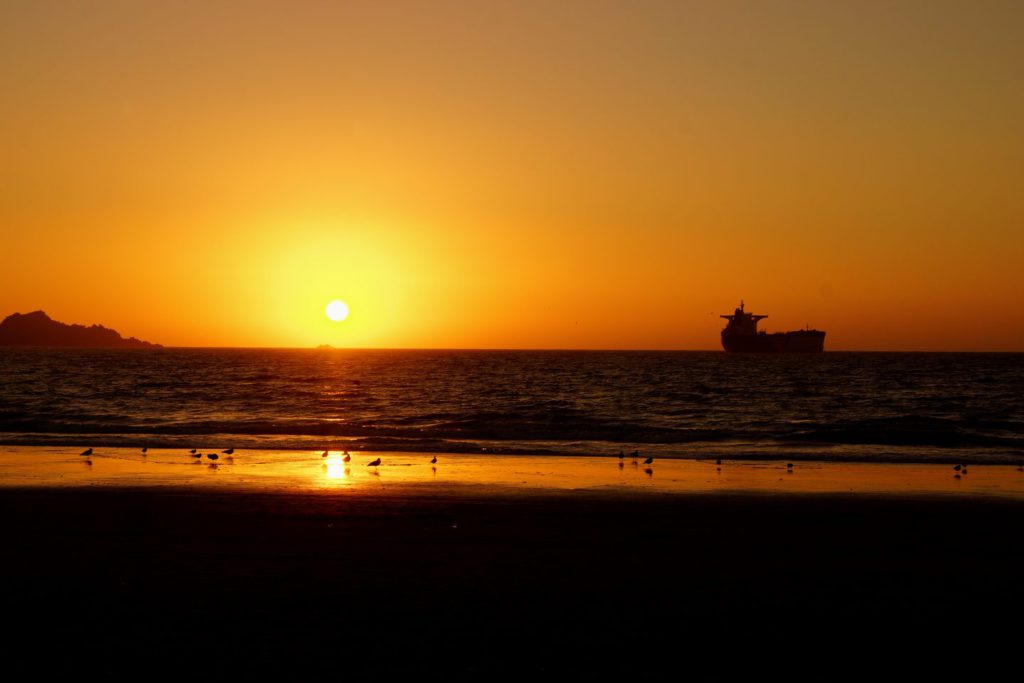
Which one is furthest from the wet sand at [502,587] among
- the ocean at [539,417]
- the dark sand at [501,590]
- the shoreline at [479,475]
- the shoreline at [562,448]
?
the ocean at [539,417]

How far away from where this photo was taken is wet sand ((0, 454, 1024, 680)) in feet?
26.8

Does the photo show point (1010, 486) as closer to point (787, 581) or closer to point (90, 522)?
point (787, 581)

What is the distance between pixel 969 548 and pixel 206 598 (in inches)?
389

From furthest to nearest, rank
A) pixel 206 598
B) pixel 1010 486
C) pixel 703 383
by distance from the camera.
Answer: pixel 703 383 < pixel 1010 486 < pixel 206 598

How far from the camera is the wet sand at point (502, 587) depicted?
26.8 ft

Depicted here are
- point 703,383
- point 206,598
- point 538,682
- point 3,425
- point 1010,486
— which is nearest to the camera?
point 538,682

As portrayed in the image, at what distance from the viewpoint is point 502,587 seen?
10539mm

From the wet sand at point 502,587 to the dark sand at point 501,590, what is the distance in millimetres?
35

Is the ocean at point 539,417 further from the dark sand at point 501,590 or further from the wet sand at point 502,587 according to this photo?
the dark sand at point 501,590

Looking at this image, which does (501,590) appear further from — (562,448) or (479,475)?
(562,448)

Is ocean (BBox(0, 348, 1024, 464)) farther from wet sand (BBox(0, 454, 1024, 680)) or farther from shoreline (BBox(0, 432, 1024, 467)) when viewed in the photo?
wet sand (BBox(0, 454, 1024, 680))

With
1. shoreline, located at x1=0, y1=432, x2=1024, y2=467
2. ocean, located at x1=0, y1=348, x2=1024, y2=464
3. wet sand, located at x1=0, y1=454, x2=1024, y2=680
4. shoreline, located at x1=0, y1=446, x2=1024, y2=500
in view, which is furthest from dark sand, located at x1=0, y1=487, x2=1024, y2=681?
ocean, located at x1=0, y1=348, x2=1024, y2=464

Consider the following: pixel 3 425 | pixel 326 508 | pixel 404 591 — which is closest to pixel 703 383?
pixel 3 425

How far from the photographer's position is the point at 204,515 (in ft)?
50.6
